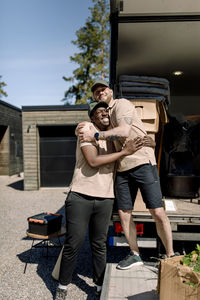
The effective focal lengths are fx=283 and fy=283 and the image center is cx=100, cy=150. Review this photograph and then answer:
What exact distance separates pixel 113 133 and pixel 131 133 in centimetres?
36

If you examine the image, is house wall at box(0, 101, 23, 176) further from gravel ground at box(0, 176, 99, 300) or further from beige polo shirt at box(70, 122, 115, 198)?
beige polo shirt at box(70, 122, 115, 198)

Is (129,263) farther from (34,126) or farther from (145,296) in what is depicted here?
(34,126)

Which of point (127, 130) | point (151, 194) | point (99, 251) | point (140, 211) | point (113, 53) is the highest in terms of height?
point (113, 53)

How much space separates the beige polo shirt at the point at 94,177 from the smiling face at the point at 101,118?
0.06 meters

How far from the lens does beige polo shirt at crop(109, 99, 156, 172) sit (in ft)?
8.71

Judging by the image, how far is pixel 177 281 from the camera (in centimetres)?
183

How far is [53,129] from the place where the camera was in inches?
461

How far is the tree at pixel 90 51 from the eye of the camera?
2505 cm

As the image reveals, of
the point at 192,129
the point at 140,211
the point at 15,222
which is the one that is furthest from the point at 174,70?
the point at 15,222

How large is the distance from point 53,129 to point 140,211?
345 inches

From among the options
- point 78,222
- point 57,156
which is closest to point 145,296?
point 78,222

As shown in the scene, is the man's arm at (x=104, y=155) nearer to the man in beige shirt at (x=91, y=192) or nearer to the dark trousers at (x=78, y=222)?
the man in beige shirt at (x=91, y=192)

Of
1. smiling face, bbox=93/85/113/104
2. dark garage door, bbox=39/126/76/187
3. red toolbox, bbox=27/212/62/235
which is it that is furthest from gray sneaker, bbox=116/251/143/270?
dark garage door, bbox=39/126/76/187

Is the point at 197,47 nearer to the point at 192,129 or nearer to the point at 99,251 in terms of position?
the point at 192,129
